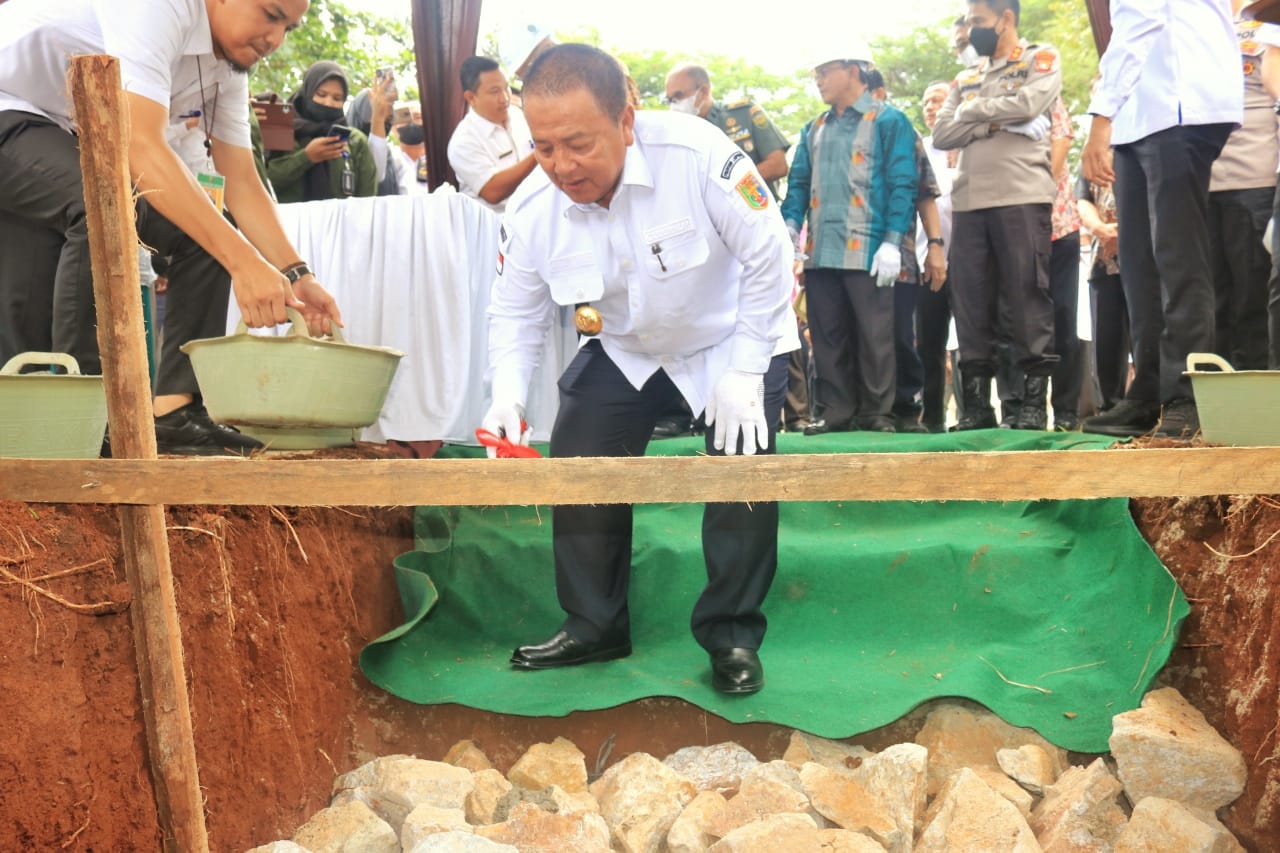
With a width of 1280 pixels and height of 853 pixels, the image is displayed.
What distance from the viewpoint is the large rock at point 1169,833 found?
1899mm

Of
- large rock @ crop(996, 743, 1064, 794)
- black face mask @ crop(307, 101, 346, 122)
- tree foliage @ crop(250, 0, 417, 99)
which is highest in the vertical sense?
tree foliage @ crop(250, 0, 417, 99)

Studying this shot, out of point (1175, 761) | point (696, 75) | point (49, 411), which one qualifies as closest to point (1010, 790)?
point (1175, 761)

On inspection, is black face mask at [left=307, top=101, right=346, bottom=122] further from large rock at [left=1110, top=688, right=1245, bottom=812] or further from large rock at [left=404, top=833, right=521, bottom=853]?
large rock at [left=1110, top=688, right=1245, bottom=812]

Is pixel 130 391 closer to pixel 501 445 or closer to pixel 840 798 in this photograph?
pixel 501 445

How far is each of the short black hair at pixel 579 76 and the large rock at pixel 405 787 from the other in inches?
55.2

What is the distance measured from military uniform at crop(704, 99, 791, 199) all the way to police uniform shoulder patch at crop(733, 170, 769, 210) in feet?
Answer: 7.12

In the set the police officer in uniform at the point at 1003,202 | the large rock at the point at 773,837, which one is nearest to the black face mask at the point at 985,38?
the police officer in uniform at the point at 1003,202

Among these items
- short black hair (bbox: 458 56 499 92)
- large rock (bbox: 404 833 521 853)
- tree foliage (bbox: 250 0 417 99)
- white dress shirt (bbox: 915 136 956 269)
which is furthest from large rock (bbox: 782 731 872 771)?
tree foliage (bbox: 250 0 417 99)

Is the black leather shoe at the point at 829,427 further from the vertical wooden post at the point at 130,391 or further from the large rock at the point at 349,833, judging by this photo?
the vertical wooden post at the point at 130,391

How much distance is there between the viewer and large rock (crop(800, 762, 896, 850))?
6.61 ft

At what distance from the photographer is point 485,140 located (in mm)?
4238

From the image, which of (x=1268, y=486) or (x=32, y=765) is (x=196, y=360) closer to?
(x=32, y=765)

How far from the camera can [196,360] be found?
2439 millimetres

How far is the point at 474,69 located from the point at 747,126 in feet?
3.74
